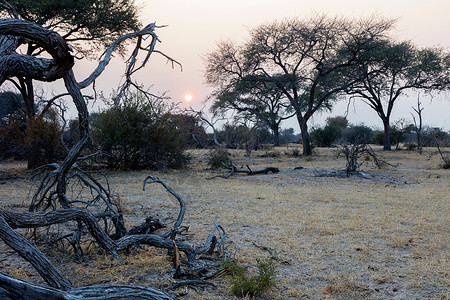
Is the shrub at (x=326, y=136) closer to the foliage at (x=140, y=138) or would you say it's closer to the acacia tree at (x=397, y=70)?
the acacia tree at (x=397, y=70)

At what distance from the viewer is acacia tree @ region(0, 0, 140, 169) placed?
13797 mm

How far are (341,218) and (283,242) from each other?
1.83 m

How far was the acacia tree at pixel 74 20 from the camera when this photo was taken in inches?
543

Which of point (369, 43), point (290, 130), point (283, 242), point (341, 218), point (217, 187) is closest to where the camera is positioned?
point (283, 242)

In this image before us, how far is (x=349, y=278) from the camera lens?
3.84 metres

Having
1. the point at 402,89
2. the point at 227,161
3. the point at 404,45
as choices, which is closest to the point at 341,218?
the point at 227,161

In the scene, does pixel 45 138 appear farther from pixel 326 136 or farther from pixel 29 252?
pixel 326 136

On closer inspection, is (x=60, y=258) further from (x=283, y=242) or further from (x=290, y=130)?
(x=290, y=130)

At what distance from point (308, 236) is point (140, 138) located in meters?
9.88

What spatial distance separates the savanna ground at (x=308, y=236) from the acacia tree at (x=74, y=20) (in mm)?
4907

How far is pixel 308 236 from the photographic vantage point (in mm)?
5438

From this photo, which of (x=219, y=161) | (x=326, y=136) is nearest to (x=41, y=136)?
(x=219, y=161)

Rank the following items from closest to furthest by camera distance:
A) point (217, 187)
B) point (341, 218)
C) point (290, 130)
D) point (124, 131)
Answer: point (341, 218) < point (217, 187) < point (124, 131) < point (290, 130)

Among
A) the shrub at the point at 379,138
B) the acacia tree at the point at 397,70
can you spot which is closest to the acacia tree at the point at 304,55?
the acacia tree at the point at 397,70
